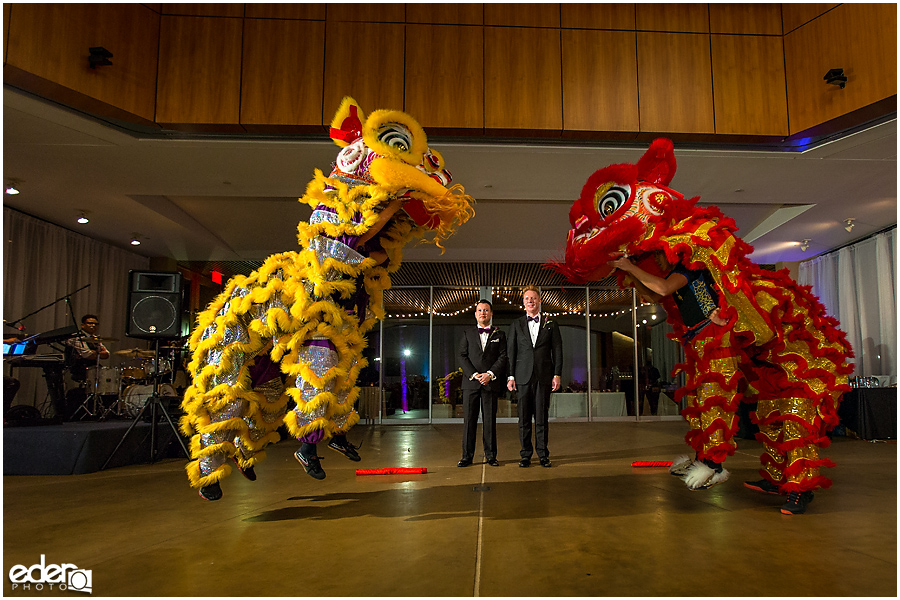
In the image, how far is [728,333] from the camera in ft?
9.12

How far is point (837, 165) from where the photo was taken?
580cm

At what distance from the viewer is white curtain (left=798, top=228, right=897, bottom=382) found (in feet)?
27.5

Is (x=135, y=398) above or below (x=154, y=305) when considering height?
below

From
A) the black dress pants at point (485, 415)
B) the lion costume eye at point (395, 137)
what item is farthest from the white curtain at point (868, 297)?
the lion costume eye at point (395, 137)

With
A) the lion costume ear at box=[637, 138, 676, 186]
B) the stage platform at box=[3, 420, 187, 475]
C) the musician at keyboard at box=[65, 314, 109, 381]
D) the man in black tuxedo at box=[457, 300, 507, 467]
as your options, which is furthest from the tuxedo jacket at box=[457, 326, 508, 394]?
the musician at keyboard at box=[65, 314, 109, 381]

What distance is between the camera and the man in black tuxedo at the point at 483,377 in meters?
4.64

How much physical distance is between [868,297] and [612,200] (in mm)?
8116

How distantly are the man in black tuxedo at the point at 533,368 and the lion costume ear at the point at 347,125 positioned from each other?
7.18 ft

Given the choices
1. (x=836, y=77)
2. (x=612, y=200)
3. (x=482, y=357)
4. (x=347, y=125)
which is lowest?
(x=482, y=357)

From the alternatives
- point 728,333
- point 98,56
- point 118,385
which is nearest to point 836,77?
point 728,333

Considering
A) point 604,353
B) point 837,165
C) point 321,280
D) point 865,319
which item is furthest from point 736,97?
point 604,353

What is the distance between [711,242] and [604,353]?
8434 mm

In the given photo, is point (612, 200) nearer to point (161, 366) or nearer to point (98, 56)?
point (98, 56)

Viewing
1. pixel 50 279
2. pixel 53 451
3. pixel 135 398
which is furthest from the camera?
pixel 50 279
